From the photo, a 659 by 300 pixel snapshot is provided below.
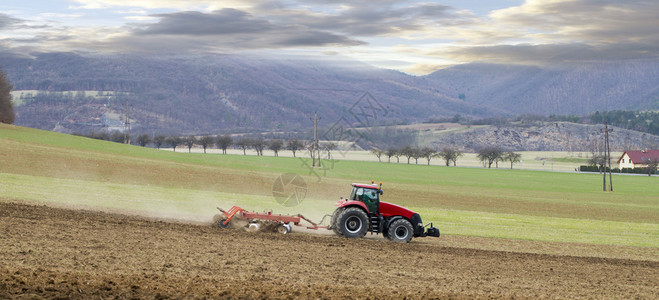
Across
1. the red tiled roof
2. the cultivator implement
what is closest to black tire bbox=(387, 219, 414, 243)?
the cultivator implement

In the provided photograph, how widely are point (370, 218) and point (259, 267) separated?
23.1 ft

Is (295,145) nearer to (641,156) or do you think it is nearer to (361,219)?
(641,156)

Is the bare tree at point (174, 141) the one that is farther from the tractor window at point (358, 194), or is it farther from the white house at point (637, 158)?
the tractor window at point (358, 194)

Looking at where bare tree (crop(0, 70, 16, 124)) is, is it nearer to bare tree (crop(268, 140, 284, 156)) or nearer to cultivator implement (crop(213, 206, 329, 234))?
bare tree (crop(268, 140, 284, 156))

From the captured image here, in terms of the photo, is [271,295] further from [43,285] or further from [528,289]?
[528,289]

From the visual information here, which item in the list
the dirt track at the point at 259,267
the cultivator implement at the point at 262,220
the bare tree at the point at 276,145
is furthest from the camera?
the bare tree at the point at 276,145

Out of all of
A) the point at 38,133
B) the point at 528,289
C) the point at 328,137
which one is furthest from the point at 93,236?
the point at 38,133

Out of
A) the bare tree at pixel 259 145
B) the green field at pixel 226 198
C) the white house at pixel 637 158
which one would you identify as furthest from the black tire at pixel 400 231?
the white house at pixel 637 158

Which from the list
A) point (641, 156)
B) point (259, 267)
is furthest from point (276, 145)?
point (259, 267)

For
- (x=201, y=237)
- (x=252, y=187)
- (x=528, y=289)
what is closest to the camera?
(x=528, y=289)

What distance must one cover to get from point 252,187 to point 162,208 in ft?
79.0

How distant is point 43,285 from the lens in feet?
43.4

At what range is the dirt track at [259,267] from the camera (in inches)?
549

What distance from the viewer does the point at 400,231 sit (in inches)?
896
